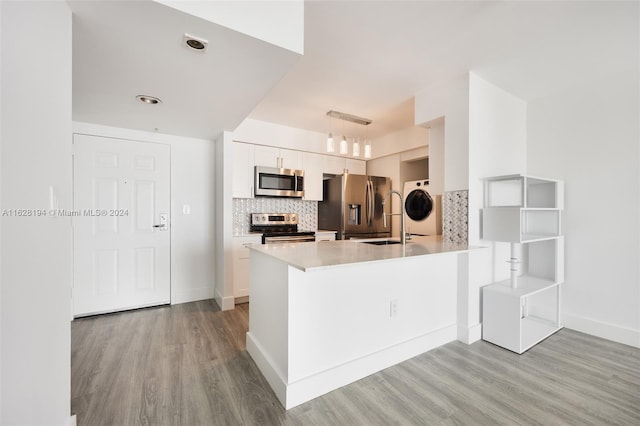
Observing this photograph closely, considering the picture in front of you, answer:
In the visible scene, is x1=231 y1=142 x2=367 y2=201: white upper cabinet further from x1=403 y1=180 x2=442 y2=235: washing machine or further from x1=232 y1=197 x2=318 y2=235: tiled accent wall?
x1=403 y1=180 x2=442 y2=235: washing machine

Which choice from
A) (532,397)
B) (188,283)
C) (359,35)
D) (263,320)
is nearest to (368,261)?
(263,320)

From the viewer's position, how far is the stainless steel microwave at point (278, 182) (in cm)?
396

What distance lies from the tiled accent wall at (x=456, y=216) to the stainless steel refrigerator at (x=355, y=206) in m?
1.73

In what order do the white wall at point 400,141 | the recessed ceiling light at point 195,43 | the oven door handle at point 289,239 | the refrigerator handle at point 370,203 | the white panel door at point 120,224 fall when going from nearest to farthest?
the recessed ceiling light at point 195,43 → the white panel door at point 120,224 → the oven door handle at point 289,239 → the white wall at point 400,141 → the refrigerator handle at point 370,203

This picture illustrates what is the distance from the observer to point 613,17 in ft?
6.02

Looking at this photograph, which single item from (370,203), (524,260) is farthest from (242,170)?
(524,260)

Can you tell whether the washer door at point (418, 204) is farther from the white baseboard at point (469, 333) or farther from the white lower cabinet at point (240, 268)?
the white lower cabinet at point (240, 268)

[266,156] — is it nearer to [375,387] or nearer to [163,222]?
[163,222]

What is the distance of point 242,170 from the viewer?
3.89 meters

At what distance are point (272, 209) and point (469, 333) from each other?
121 inches

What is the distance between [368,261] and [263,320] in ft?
3.13

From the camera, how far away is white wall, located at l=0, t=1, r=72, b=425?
903 mm

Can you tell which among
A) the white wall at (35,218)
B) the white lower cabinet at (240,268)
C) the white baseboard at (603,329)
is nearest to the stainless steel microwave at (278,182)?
the white lower cabinet at (240,268)

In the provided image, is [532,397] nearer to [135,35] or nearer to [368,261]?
[368,261]
